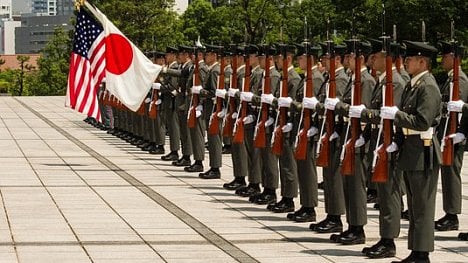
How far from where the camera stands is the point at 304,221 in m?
13.2

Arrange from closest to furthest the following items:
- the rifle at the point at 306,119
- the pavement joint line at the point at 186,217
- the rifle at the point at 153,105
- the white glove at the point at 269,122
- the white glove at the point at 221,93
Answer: the pavement joint line at the point at 186,217, the rifle at the point at 306,119, the white glove at the point at 269,122, the white glove at the point at 221,93, the rifle at the point at 153,105

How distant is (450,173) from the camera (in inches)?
508

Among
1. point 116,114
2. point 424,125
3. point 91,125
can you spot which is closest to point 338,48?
point 424,125

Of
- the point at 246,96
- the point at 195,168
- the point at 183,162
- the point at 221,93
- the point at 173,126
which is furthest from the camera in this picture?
the point at 173,126

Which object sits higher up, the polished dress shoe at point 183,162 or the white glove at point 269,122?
the white glove at point 269,122

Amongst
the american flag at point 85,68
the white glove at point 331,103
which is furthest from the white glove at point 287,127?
the american flag at point 85,68

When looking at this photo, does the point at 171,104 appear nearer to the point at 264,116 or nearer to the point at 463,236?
the point at 264,116

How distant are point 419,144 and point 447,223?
2657 mm

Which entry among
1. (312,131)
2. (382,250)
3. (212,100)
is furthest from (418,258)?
(212,100)

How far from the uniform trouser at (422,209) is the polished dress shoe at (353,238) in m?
1.22

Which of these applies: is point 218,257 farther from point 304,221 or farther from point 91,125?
point 91,125

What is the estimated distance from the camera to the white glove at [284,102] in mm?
13438

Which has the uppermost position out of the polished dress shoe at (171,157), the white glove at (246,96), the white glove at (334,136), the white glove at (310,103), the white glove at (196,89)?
the white glove at (310,103)

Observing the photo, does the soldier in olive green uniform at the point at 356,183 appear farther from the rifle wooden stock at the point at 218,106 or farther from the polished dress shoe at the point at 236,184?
the rifle wooden stock at the point at 218,106
